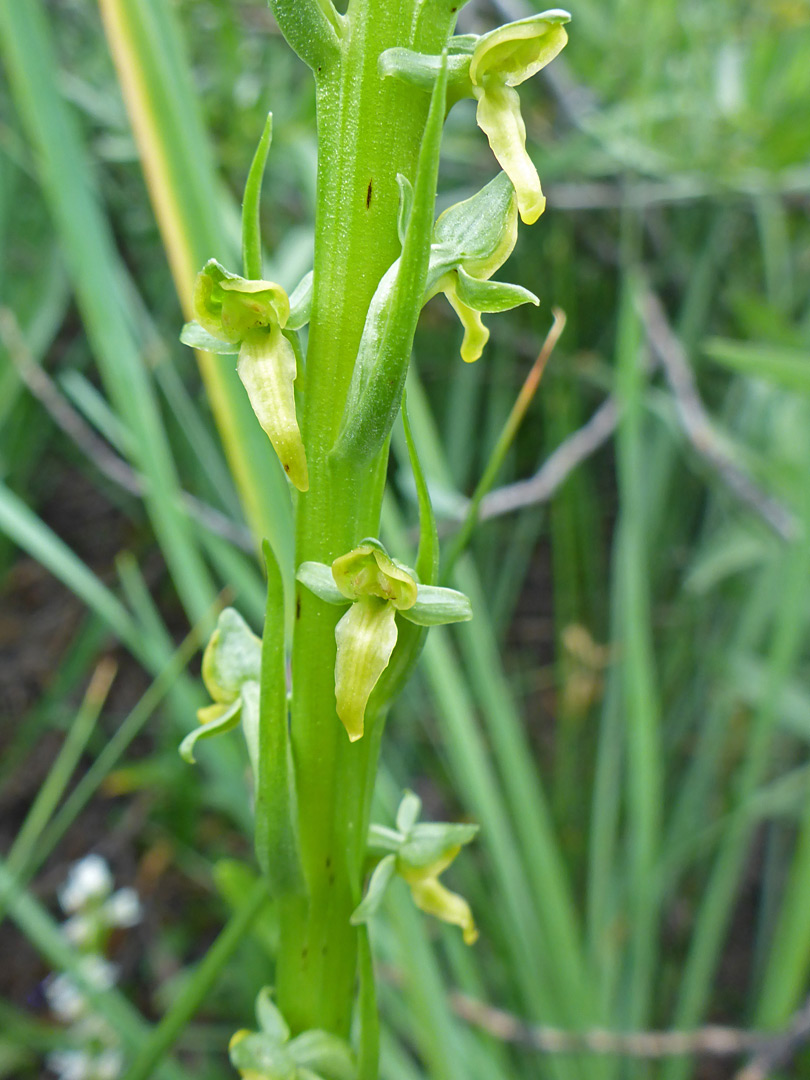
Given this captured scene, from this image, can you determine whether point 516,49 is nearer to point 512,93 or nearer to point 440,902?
point 512,93

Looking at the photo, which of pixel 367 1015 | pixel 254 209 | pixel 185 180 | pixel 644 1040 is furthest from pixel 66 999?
pixel 254 209

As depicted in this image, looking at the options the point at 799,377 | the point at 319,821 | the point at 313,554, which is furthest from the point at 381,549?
the point at 799,377

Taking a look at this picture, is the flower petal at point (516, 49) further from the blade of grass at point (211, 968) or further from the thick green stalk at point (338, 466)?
the blade of grass at point (211, 968)

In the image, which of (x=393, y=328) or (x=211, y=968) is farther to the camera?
(x=211, y=968)

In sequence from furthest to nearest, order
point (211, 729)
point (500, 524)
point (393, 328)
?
point (500, 524) → point (211, 729) → point (393, 328)

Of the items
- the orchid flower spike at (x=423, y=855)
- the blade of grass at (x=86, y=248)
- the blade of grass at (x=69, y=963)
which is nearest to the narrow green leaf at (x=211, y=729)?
the orchid flower spike at (x=423, y=855)

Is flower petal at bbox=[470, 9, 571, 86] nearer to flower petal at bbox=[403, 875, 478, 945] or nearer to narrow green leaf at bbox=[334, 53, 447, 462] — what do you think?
narrow green leaf at bbox=[334, 53, 447, 462]
